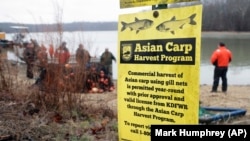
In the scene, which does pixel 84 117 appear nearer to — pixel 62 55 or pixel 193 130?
pixel 62 55

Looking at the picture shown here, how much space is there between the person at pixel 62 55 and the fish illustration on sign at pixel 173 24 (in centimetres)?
395

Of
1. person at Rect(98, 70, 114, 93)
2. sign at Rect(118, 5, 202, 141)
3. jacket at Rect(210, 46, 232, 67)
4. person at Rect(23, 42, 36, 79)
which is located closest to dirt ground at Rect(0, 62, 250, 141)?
person at Rect(23, 42, 36, 79)

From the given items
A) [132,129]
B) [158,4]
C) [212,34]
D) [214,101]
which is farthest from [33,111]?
[212,34]

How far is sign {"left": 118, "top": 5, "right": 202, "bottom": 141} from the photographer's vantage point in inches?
107

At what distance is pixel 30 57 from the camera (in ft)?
26.1

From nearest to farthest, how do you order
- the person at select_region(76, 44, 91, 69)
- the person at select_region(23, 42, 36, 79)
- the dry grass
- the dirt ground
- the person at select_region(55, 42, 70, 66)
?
the dirt ground, the dry grass, the person at select_region(55, 42, 70, 66), the person at select_region(76, 44, 91, 69), the person at select_region(23, 42, 36, 79)

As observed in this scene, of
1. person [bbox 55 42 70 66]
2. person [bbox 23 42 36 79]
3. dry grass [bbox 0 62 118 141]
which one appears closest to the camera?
dry grass [bbox 0 62 118 141]

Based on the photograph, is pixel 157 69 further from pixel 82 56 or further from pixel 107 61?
pixel 107 61

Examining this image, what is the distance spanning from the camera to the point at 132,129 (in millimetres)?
3174

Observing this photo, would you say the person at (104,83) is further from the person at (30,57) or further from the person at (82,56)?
the person at (82,56)

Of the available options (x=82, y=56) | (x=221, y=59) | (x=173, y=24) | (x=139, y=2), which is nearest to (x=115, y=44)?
(x=221, y=59)

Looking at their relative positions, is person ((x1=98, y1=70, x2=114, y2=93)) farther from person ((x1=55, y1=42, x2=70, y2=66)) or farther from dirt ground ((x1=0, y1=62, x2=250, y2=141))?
person ((x1=55, y1=42, x2=70, y2=66))
